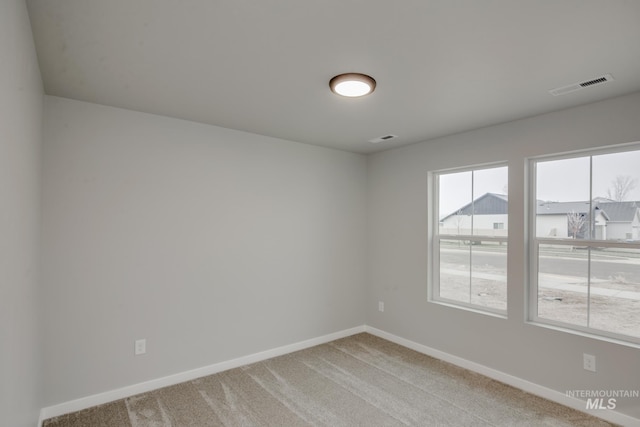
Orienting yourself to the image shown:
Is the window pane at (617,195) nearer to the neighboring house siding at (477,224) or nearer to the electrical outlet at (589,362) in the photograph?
the neighboring house siding at (477,224)

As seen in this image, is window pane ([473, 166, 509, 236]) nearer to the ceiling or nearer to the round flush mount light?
the ceiling

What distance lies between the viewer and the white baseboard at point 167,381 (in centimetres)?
258

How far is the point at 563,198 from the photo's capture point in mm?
2936

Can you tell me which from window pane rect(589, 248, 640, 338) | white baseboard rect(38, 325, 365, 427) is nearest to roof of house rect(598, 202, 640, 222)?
window pane rect(589, 248, 640, 338)

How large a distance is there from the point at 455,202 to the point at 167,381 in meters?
3.46

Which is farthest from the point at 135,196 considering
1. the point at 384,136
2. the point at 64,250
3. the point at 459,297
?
the point at 459,297

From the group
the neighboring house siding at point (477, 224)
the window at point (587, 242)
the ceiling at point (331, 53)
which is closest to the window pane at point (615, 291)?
the window at point (587, 242)

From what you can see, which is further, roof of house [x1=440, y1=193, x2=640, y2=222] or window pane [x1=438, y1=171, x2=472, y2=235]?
window pane [x1=438, y1=171, x2=472, y2=235]

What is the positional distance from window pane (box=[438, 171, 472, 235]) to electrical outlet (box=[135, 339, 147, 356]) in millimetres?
3284

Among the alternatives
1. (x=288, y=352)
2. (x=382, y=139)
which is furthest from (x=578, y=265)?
(x=288, y=352)

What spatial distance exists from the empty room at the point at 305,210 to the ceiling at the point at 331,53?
16 millimetres

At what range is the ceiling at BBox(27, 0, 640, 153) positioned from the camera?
61.9 inches

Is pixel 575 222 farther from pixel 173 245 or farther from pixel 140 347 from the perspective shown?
→ pixel 140 347

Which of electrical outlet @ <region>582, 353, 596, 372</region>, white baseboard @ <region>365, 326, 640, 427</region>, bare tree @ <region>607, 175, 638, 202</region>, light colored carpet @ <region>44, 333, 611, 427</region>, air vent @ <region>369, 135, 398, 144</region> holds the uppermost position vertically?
air vent @ <region>369, 135, 398, 144</region>
